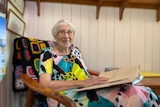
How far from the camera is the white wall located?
6.26 ft

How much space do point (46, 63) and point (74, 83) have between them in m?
0.25

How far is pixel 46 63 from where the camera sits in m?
1.21

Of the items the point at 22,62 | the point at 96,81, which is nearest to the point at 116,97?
the point at 96,81

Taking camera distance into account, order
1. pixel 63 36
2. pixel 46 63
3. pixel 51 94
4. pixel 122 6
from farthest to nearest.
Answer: pixel 122 6 < pixel 63 36 < pixel 46 63 < pixel 51 94

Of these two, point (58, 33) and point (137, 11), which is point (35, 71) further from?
point (137, 11)

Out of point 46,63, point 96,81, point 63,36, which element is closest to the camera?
point 96,81

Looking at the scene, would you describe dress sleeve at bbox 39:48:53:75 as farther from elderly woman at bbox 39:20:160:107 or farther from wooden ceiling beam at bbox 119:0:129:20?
wooden ceiling beam at bbox 119:0:129:20

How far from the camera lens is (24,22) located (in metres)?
1.81

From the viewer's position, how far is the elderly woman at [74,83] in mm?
866

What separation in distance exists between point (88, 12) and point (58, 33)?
736 millimetres

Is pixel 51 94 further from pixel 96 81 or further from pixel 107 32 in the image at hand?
pixel 107 32

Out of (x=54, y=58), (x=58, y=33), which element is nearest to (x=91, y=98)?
(x=54, y=58)

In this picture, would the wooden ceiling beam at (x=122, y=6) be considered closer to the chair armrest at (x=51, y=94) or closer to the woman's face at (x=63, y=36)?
the woman's face at (x=63, y=36)

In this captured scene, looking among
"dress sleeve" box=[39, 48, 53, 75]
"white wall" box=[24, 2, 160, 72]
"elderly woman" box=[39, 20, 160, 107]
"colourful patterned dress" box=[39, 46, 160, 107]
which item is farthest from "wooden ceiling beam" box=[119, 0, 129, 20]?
"colourful patterned dress" box=[39, 46, 160, 107]
